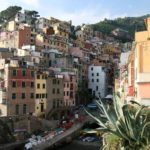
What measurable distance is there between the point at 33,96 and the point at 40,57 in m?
14.5

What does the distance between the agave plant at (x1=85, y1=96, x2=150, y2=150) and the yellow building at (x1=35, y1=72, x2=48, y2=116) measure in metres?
48.8

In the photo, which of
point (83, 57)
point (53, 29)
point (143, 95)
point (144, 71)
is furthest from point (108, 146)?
point (53, 29)

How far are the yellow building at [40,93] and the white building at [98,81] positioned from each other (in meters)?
27.0

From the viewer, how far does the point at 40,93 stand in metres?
66.2

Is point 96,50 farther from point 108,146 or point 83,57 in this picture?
point 108,146

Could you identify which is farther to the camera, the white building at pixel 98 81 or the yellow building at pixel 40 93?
the white building at pixel 98 81

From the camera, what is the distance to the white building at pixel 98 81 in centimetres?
9256

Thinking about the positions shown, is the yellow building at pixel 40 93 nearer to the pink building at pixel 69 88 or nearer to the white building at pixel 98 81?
the pink building at pixel 69 88

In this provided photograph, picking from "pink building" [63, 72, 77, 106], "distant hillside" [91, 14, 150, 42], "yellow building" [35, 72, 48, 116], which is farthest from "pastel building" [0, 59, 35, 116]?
"distant hillside" [91, 14, 150, 42]

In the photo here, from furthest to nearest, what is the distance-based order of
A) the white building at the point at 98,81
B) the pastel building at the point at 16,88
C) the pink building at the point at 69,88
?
the white building at the point at 98,81
the pink building at the point at 69,88
the pastel building at the point at 16,88

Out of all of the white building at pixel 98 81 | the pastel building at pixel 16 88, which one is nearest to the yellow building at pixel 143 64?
the pastel building at pixel 16 88

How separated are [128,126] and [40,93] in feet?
166

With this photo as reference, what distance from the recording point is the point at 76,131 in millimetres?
61375

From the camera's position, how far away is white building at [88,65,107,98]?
9256cm
